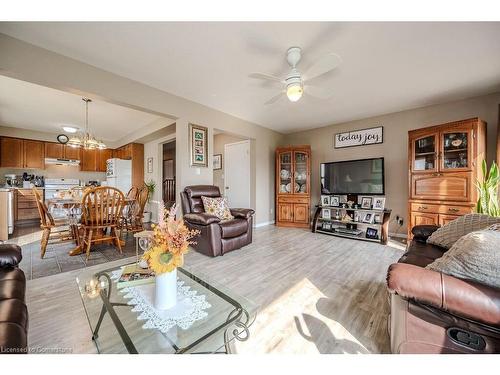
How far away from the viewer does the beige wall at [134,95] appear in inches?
75.5

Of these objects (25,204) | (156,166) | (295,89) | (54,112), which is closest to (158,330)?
(295,89)

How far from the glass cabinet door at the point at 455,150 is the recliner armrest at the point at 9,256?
4.81 meters

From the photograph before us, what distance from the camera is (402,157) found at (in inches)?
147

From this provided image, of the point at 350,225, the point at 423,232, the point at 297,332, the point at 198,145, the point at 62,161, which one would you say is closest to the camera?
the point at 297,332

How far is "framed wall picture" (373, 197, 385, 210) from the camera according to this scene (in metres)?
3.66

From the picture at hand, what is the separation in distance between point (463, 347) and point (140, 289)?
5.50ft

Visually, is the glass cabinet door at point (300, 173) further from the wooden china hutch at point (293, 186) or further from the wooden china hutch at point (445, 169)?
the wooden china hutch at point (445, 169)

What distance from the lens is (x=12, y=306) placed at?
0.94m

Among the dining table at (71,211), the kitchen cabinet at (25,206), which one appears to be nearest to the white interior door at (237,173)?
the dining table at (71,211)

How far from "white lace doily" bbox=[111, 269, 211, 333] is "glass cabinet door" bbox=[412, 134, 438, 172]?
375 cm

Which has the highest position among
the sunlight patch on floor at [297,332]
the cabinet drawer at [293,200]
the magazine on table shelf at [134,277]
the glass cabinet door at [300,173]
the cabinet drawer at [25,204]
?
the glass cabinet door at [300,173]

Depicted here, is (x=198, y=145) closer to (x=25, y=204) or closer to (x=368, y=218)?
(x=368, y=218)

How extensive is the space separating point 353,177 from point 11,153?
7.67 metres
